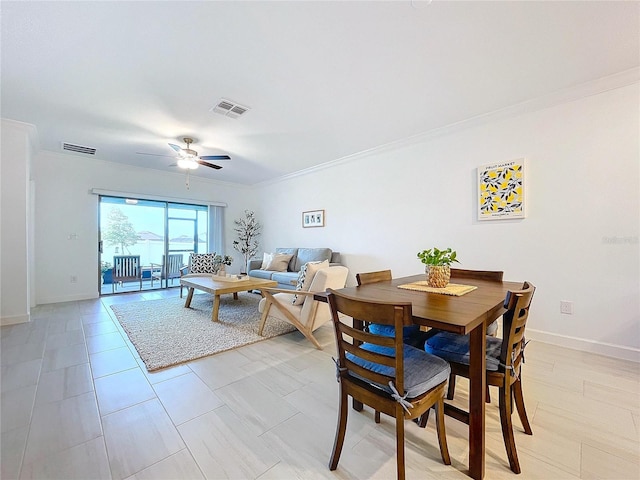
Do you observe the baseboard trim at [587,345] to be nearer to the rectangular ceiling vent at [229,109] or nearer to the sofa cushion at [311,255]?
the sofa cushion at [311,255]

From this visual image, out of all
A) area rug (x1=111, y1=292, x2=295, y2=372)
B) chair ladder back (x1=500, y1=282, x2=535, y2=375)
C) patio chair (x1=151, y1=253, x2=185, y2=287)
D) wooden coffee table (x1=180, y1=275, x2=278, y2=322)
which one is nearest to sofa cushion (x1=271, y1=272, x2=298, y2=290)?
area rug (x1=111, y1=292, x2=295, y2=372)

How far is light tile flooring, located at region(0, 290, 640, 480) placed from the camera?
1246 mm

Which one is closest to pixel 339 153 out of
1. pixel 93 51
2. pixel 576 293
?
pixel 93 51

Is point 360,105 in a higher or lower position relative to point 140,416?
higher

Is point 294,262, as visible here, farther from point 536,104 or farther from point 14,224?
point 536,104

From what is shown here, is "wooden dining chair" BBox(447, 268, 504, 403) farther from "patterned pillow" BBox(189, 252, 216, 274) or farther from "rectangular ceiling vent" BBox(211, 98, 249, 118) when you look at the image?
"patterned pillow" BBox(189, 252, 216, 274)

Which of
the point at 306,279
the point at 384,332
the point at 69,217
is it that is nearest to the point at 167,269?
the point at 69,217

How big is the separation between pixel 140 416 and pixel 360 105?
3.29 metres

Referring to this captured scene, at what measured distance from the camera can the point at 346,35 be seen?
192 cm

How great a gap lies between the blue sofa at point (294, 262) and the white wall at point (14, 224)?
3.23 m

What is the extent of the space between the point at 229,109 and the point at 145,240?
4.31 m

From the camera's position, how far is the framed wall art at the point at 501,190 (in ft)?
9.53

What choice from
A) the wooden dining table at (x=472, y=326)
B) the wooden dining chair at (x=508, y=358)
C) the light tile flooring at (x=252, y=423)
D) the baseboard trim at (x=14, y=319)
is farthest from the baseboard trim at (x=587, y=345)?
the baseboard trim at (x=14, y=319)

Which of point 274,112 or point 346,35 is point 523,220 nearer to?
point 346,35
